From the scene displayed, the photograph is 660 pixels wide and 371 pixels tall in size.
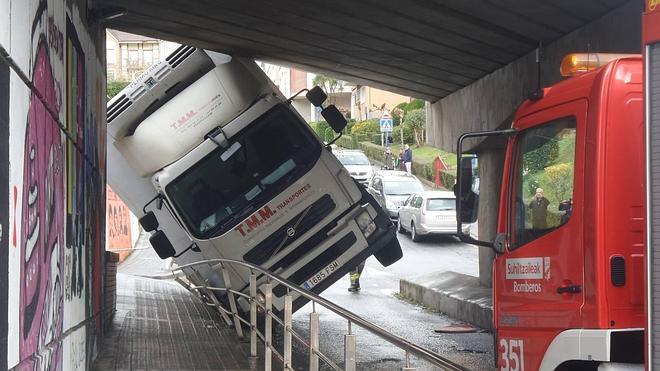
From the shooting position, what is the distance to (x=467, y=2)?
35.7 feet

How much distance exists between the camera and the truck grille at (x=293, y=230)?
1210cm

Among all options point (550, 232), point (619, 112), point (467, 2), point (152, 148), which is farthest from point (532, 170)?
point (152, 148)

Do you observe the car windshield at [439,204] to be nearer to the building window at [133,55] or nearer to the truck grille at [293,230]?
the truck grille at [293,230]

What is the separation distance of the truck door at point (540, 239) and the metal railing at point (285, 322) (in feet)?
2.91

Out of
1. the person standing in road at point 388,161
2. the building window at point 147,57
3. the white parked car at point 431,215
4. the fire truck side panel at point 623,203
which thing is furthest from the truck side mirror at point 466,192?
the building window at point 147,57

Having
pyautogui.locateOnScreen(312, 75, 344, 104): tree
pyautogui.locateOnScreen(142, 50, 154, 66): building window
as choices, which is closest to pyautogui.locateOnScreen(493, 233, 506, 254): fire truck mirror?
pyautogui.locateOnScreen(312, 75, 344, 104): tree

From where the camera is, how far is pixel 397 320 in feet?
52.5

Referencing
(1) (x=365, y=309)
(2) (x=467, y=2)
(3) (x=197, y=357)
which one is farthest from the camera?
(1) (x=365, y=309)

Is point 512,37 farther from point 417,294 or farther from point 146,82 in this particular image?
point 417,294

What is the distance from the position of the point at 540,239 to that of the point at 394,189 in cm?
2767

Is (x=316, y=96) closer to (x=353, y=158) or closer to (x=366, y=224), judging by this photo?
(x=366, y=224)

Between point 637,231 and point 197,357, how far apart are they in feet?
20.5

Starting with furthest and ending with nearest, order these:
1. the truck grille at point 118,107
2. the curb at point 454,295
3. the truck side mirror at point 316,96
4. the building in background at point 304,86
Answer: the building in background at point 304,86 → the curb at point 454,295 → the truck side mirror at point 316,96 → the truck grille at point 118,107

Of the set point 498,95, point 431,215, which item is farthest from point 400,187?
point 498,95
